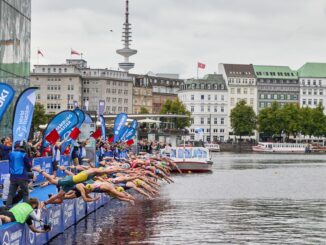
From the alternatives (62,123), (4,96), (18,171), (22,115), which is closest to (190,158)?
(62,123)

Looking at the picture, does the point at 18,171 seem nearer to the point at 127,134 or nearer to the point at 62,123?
the point at 62,123

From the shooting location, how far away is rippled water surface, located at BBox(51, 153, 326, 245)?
2817 cm

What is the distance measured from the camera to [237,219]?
113 feet

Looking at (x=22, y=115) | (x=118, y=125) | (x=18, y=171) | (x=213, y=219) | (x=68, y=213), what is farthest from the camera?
(x=118, y=125)

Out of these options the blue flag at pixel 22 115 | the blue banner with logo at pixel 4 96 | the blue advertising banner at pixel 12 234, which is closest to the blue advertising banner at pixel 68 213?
the blue flag at pixel 22 115

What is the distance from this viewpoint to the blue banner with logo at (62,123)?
37.1 metres

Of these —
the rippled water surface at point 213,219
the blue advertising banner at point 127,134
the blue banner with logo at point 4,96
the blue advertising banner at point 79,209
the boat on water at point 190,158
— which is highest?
the blue banner with logo at point 4,96

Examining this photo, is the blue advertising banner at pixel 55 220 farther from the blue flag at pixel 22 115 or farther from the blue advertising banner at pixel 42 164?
the blue advertising banner at pixel 42 164

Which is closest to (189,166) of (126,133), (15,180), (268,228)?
(126,133)

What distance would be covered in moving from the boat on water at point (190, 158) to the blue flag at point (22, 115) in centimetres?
4118

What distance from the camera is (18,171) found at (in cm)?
2688

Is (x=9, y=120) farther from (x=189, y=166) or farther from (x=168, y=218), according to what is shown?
(x=168, y=218)

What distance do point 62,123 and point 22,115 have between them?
629 cm

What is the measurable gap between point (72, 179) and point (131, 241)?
3.25 meters
